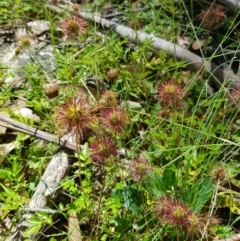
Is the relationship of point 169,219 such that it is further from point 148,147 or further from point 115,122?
point 148,147

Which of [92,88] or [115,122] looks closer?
[115,122]

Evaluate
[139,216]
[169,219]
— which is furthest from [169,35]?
[169,219]

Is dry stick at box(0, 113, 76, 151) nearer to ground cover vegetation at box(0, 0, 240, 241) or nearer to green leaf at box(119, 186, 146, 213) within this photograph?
ground cover vegetation at box(0, 0, 240, 241)

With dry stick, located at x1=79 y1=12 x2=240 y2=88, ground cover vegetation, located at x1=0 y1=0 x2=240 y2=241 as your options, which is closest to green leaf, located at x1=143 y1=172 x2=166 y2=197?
ground cover vegetation, located at x1=0 y1=0 x2=240 y2=241

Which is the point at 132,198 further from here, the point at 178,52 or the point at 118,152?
the point at 178,52

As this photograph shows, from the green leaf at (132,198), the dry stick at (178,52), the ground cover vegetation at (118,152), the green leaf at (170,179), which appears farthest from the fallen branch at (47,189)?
the dry stick at (178,52)

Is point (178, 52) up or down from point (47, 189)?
up

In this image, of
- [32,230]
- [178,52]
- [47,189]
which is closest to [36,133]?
[47,189]

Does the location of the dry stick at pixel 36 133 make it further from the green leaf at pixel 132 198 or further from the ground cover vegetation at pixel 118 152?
the green leaf at pixel 132 198
